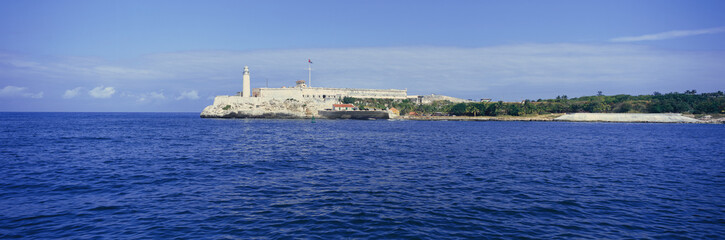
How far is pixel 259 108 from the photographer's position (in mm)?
136125

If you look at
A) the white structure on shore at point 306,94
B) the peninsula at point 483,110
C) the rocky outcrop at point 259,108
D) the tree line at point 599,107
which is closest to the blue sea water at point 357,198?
the peninsula at point 483,110

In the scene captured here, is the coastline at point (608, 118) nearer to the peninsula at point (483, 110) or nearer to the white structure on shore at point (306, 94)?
the peninsula at point (483, 110)

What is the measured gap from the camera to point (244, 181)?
19812 millimetres

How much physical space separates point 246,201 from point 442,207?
8.01m

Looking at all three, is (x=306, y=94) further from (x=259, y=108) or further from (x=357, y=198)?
(x=357, y=198)

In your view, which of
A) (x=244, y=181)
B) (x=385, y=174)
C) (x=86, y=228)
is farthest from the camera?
(x=385, y=174)

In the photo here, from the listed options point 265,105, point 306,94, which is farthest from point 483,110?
point 265,105

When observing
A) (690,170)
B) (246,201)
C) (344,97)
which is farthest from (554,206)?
(344,97)

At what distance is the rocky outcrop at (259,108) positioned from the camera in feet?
443

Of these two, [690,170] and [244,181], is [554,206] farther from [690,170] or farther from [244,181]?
[690,170]

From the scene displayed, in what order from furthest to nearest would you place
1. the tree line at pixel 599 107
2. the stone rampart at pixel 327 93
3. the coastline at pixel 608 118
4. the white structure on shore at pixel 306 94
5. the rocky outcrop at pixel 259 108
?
1. the stone rampart at pixel 327 93
2. the white structure on shore at pixel 306 94
3. the rocky outcrop at pixel 259 108
4. the tree line at pixel 599 107
5. the coastline at pixel 608 118

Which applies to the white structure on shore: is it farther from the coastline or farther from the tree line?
the coastline

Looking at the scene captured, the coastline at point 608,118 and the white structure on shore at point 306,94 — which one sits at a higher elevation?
the white structure on shore at point 306,94

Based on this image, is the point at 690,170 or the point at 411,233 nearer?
the point at 411,233
